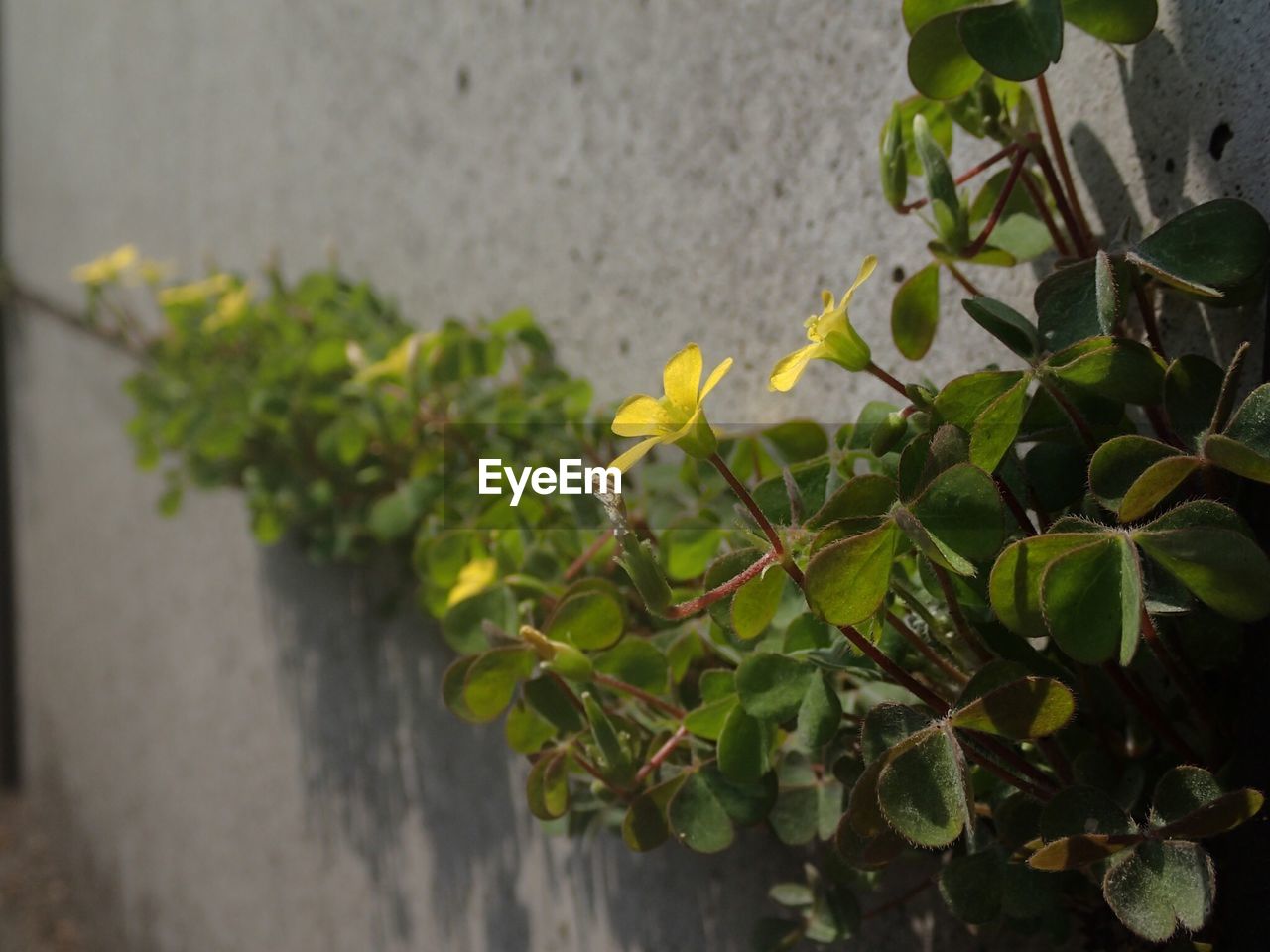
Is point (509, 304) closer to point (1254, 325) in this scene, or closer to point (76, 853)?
point (1254, 325)

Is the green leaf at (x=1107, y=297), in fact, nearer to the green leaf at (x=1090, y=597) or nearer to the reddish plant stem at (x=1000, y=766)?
the green leaf at (x=1090, y=597)

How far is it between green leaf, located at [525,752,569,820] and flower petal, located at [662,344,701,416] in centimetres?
31

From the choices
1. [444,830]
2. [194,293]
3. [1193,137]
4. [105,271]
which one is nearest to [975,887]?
[1193,137]

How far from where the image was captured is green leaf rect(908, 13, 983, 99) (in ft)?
2.25

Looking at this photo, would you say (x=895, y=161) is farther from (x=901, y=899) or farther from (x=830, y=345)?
(x=901, y=899)

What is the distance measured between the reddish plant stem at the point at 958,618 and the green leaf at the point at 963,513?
0.03 meters

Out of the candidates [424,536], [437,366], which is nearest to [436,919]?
[424,536]

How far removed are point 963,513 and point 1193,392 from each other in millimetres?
166

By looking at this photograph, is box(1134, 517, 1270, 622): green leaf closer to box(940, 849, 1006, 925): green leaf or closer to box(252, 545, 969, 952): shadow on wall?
box(940, 849, 1006, 925): green leaf

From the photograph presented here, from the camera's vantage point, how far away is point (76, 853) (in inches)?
137

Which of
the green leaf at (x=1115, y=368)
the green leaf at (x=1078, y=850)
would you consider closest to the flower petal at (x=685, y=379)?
the green leaf at (x=1115, y=368)

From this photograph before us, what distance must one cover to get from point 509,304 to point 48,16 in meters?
3.07

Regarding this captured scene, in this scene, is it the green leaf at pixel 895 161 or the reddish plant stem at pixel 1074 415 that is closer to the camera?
the reddish plant stem at pixel 1074 415

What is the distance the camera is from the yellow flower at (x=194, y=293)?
1717 millimetres
